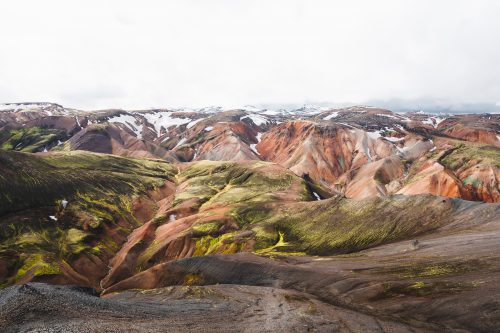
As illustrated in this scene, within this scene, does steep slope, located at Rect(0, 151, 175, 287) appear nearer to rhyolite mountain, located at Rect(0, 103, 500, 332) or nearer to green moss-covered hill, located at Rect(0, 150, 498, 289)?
green moss-covered hill, located at Rect(0, 150, 498, 289)

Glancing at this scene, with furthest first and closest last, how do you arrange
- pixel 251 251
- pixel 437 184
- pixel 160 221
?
1. pixel 437 184
2. pixel 160 221
3. pixel 251 251

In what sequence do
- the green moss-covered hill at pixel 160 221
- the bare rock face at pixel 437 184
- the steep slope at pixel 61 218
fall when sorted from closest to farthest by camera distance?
the green moss-covered hill at pixel 160 221 < the steep slope at pixel 61 218 < the bare rock face at pixel 437 184

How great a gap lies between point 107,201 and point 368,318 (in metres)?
129

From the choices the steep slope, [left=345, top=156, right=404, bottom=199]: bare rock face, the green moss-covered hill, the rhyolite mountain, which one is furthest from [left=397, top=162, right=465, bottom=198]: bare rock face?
the steep slope

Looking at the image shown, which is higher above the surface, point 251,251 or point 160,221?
point 251,251

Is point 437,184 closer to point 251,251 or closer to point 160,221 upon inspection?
point 251,251

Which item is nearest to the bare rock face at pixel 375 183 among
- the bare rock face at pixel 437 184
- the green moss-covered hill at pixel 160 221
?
the bare rock face at pixel 437 184

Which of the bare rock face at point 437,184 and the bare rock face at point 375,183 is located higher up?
the bare rock face at point 437,184

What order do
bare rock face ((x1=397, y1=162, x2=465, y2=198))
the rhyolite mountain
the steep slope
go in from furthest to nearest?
bare rock face ((x1=397, y1=162, x2=465, y2=198)) → the steep slope → the rhyolite mountain

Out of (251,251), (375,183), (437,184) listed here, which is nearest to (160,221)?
(251,251)

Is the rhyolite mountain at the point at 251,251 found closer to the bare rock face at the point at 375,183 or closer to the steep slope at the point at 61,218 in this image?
the steep slope at the point at 61,218

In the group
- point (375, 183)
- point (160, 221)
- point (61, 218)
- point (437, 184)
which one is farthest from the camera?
point (375, 183)

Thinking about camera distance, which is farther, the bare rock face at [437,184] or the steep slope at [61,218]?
the bare rock face at [437,184]

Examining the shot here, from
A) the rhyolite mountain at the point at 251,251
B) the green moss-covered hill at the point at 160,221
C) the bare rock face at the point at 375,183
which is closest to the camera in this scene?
the rhyolite mountain at the point at 251,251
